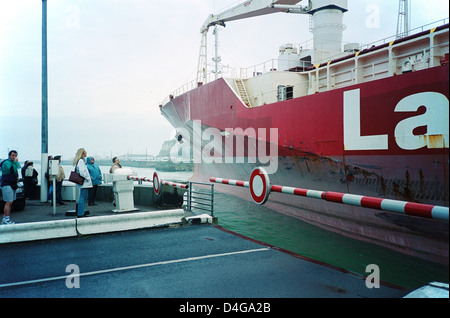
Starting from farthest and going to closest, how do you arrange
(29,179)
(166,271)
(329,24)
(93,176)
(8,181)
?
1. (329,24)
2. (29,179)
3. (93,176)
4. (8,181)
5. (166,271)

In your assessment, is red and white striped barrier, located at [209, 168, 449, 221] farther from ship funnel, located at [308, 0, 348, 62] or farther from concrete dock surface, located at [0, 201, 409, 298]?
ship funnel, located at [308, 0, 348, 62]

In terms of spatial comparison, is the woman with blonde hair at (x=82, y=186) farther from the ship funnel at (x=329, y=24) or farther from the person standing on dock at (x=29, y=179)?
the ship funnel at (x=329, y=24)

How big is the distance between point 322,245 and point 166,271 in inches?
238

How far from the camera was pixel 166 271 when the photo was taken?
13.8 ft

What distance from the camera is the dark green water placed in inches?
199

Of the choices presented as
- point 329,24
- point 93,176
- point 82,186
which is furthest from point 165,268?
point 329,24

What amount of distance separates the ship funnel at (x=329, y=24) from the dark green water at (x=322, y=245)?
27.3ft

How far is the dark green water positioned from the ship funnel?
27.3ft

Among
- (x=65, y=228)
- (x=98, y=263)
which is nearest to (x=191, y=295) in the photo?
(x=98, y=263)

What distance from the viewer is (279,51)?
17953 mm

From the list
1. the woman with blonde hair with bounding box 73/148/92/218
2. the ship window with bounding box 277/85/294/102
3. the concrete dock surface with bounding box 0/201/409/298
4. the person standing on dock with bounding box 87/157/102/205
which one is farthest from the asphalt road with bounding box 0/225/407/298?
the ship window with bounding box 277/85/294/102

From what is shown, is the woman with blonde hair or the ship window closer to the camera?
the woman with blonde hair

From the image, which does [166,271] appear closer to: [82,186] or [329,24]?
[82,186]
